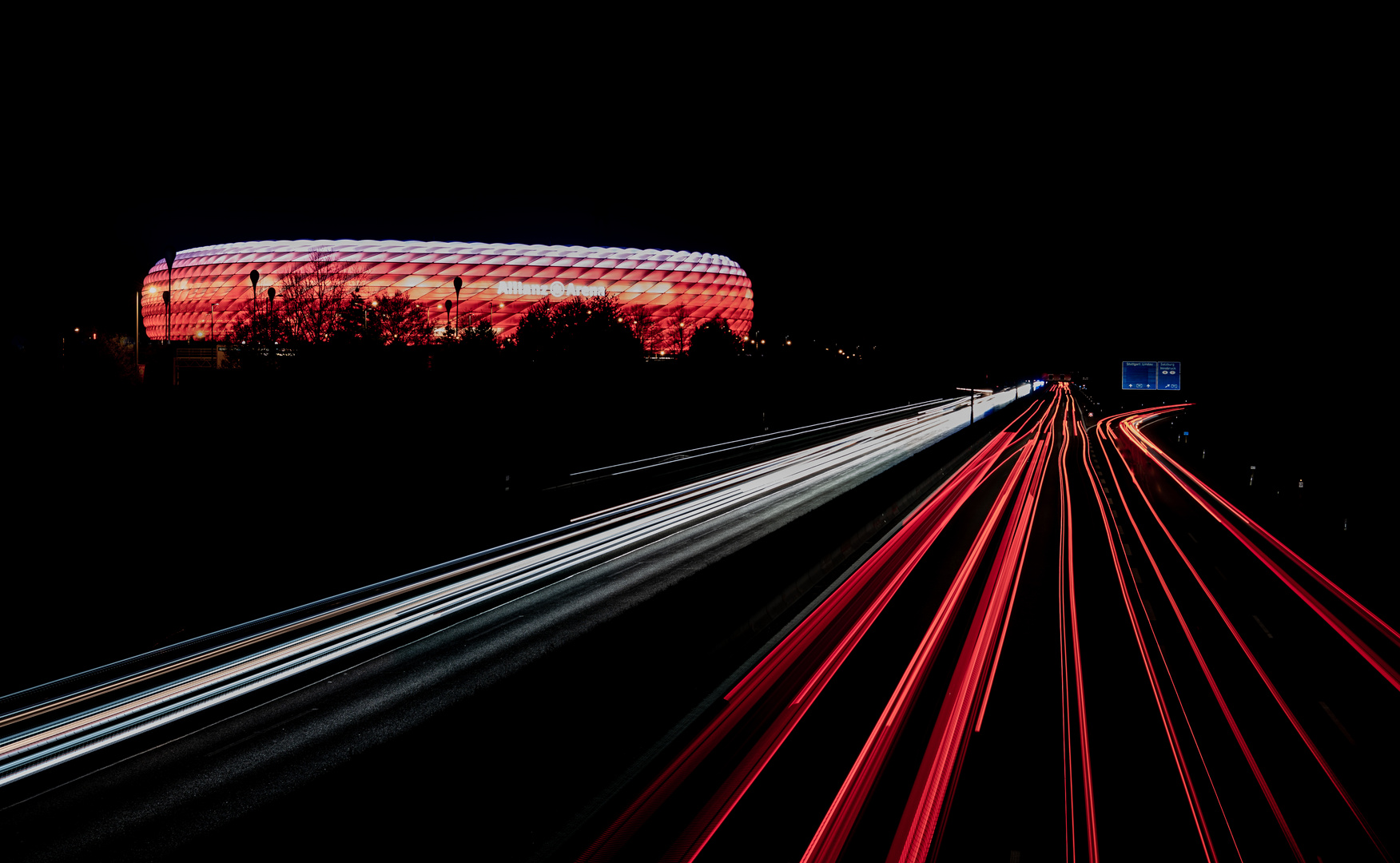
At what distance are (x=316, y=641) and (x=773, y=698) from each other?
240 inches

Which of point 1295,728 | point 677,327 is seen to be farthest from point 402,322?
point 1295,728

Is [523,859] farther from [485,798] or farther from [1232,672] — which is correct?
[1232,672]

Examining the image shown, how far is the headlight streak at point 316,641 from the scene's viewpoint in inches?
290

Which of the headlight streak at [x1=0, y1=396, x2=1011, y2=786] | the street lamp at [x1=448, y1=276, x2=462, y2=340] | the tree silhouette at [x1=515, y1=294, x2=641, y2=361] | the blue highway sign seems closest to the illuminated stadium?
the street lamp at [x1=448, y1=276, x2=462, y2=340]

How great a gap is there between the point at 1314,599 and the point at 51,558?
19139 mm

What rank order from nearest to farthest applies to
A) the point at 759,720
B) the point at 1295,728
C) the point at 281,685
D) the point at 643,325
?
1. the point at 759,720
2. the point at 1295,728
3. the point at 281,685
4. the point at 643,325

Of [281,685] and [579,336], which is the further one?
[579,336]

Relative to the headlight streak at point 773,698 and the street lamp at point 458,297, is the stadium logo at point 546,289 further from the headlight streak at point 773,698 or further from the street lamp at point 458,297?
the headlight streak at point 773,698

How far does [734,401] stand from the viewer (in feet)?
160

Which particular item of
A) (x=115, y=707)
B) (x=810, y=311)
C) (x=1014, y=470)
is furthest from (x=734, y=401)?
(x=810, y=311)

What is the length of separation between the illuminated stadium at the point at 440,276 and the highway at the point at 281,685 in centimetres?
8450

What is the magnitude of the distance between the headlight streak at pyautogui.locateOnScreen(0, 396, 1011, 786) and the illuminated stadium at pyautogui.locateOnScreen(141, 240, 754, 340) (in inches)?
3201

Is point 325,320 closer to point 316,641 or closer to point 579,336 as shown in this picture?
point 579,336

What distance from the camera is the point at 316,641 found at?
9.91 meters
